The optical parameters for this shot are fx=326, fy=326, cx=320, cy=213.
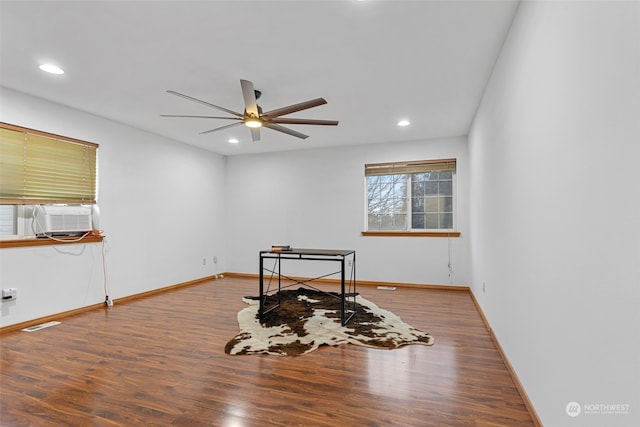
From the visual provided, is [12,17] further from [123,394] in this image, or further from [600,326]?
[600,326]

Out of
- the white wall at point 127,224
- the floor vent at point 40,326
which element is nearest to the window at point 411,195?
the white wall at point 127,224

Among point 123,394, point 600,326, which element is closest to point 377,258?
point 123,394

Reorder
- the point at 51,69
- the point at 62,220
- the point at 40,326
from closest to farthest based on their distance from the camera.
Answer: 1. the point at 51,69
2. the point at 40,326
3. the point at 62,220

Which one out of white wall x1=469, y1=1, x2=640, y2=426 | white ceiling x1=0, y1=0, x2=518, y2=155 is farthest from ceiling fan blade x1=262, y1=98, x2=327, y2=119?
white wall x1=469, y1=1, x2=640, y2=426

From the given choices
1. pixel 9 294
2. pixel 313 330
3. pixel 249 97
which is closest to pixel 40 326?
pixel 9 294

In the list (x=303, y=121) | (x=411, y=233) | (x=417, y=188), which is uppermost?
(x=303, y=121)

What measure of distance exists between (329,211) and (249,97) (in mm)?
3597

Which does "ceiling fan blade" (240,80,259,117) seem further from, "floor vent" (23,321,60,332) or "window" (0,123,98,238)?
"floor vent" (23,321,60,332)

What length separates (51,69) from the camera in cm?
307

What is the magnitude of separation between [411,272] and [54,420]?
4.91 metres

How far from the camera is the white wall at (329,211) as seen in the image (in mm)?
5523

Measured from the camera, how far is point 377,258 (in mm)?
5879

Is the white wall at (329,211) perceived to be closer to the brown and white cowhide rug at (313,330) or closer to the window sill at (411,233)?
the window sill at (411,233)

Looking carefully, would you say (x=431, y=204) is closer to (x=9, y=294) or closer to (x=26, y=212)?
(x=26, y=212)
